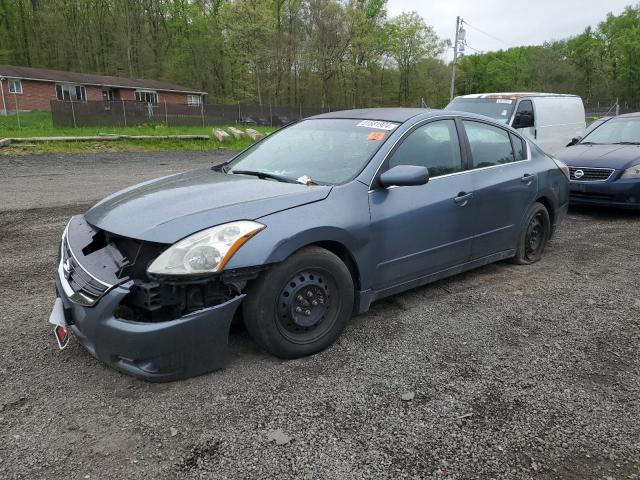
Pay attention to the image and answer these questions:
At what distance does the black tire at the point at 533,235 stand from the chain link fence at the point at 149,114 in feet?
68.7

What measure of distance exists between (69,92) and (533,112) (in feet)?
126

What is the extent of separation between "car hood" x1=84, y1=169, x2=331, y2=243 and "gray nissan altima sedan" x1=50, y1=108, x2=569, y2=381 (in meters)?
0.01

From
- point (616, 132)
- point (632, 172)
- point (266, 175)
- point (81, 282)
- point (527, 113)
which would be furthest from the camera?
point (527, 113)

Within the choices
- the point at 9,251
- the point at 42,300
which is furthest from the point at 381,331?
the point at 9,251

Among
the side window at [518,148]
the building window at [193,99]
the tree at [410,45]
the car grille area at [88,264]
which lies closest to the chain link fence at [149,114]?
the building window at [193,99]

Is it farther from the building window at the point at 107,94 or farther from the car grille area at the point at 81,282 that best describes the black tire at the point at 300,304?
the building window at the point at 107,94

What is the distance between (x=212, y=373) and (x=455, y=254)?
2.20m

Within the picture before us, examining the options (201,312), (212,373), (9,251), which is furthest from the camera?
(9,251)

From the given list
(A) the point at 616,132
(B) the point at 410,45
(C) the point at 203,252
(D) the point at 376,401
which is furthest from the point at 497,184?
(B) the point at 410,45

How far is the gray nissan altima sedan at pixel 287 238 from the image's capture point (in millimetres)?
2648

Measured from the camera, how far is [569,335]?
3527 mm

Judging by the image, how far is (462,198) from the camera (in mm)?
3988

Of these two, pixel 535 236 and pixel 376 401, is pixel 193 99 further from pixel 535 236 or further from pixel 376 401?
pixel 376 401

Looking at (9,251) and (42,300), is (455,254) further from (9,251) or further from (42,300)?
(9,251)
